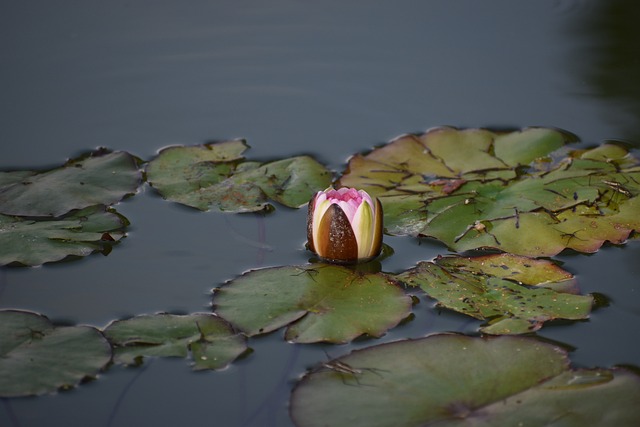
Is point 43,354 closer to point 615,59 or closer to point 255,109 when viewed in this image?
point 255,109

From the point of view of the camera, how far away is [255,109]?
3.62 metres

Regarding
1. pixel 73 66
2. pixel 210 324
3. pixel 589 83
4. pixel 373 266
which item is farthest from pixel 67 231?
pixel 589 83

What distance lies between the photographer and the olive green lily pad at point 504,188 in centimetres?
279

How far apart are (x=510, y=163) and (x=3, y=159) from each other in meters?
1.89

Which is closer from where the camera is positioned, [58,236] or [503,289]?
[503,289]

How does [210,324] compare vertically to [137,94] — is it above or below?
below

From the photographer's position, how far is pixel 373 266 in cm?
271

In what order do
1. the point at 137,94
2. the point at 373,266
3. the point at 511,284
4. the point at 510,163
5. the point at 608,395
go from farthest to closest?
the point at 137,94 < the point at 510,163 < the point at 373,266 < the point at 511,284 < the point at 608,395

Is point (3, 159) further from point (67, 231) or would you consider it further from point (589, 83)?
point (589, 83)

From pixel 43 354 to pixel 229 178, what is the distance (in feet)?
3.52

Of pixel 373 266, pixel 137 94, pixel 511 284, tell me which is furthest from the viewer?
pixel 137 94

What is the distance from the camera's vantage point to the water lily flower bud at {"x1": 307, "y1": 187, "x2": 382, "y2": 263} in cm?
264

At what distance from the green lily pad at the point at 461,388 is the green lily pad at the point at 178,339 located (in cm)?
25

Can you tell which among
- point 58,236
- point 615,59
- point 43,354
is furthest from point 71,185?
point 615,59
